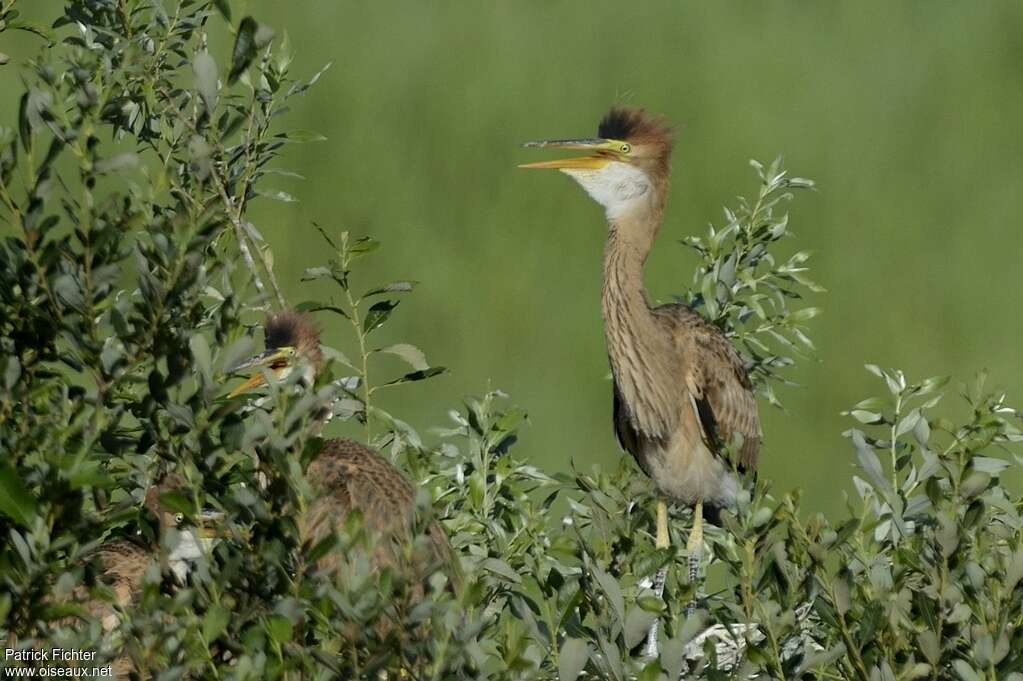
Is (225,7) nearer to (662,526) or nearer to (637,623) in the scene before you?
(637,623)

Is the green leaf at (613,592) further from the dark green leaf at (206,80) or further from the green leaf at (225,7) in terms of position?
the green leaf at (225,7)

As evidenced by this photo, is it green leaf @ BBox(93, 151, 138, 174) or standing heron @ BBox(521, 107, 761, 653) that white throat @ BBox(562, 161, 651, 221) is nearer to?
standing heron @ BBox(521, 107, 761, 653)

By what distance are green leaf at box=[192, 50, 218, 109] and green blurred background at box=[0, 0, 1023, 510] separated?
5.27 metres

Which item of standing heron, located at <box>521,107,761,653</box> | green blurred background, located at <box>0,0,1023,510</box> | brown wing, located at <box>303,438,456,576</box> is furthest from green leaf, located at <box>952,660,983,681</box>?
green blurred background, located at <box>0,0,1023,510</box>

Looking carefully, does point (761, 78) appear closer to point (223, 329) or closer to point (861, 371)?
point (861, 371)

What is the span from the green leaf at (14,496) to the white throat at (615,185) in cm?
335

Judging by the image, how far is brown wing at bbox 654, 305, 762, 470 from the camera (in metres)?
5.71

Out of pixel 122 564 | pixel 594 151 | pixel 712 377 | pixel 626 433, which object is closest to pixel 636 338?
pixel 712 377

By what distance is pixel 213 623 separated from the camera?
2326 millimetres

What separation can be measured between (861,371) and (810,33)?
2.84m

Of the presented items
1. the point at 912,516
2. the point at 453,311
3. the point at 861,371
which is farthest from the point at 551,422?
the point at 912,516

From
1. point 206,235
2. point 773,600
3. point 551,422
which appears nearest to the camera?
point 206,235

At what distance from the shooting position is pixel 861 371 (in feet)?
29.1

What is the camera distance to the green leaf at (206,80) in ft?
8.96
